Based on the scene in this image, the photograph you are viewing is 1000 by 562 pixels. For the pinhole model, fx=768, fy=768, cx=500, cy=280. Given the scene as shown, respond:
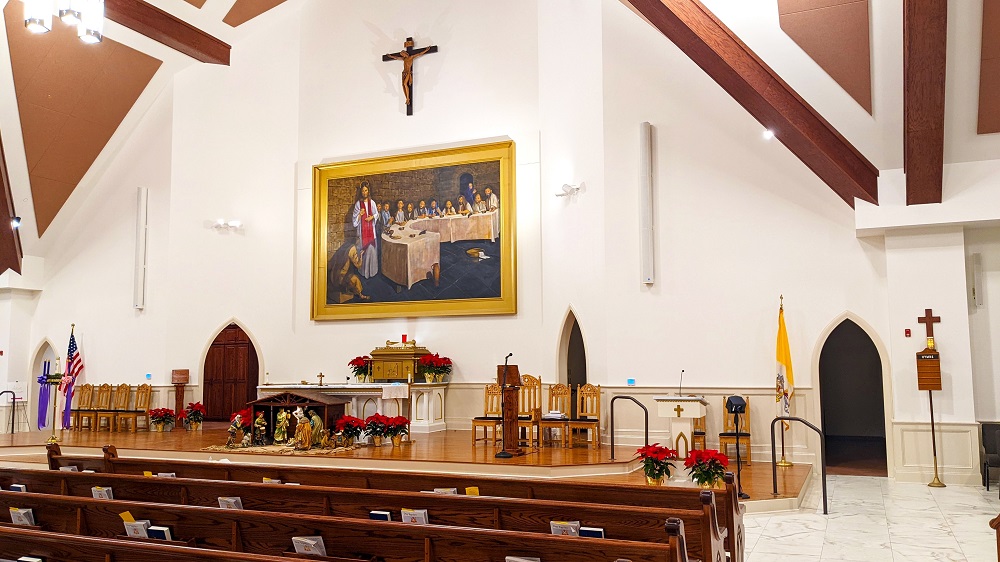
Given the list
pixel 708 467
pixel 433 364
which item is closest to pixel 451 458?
pixel 433 364

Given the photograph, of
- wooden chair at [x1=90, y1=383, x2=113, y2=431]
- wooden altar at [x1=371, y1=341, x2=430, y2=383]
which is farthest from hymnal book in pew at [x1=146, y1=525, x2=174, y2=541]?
wooden chair at [x1=90, y1=383, x2=113, y2=431]

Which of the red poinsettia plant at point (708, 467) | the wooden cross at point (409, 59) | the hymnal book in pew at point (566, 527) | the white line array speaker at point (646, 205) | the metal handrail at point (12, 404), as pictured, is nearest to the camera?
the hymnal book in pew at point (566, 527)

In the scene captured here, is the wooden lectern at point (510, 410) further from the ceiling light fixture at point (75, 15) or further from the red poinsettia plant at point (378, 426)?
the ceiling light fixture at point (75, 15)

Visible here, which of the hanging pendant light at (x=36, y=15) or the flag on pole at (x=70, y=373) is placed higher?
the hanging pendant light at (x=36, y=15)

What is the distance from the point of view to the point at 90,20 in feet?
23.8

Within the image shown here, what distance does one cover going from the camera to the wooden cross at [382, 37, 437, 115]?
12.6m

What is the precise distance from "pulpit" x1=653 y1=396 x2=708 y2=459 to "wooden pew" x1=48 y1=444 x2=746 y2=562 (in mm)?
4766

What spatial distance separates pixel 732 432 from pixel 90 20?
836 cm

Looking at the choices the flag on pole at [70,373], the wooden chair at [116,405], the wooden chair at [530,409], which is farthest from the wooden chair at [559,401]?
the flag on pole at [70,373]

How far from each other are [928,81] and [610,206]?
4239 mm

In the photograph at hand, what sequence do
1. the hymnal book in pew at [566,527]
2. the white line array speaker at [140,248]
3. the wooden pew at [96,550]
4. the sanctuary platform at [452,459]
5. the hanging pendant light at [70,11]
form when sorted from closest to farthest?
the wooden pew at [96,550]
the hymnal book in pew at [566,527]
the hanging pendant light at [70,11]
the sanctuary platform at [452,459]
the white line array speaker at [140,248]

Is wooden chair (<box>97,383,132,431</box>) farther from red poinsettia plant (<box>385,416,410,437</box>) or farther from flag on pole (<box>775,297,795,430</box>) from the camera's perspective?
flag on pole (<box>775,297,795,430</box>)

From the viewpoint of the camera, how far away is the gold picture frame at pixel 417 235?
11.9m

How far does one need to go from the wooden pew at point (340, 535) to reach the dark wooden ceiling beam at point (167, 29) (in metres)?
9.30
